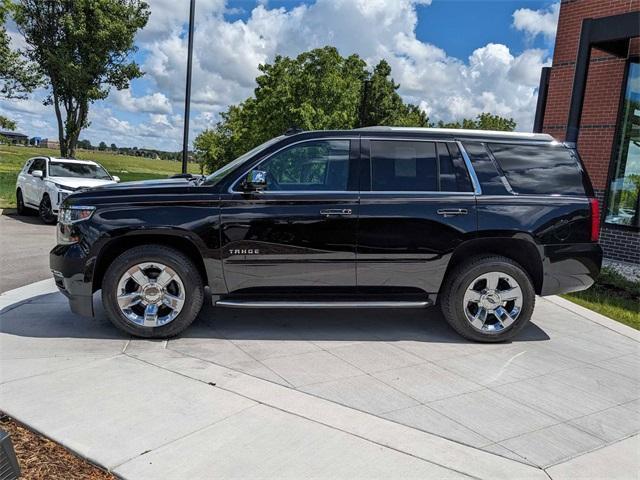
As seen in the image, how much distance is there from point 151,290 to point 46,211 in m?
9.83

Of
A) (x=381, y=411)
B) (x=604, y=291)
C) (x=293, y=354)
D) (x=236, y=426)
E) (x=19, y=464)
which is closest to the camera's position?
(x=19, y=464)

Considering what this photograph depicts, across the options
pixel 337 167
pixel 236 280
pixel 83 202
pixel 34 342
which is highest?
pixel 337 167

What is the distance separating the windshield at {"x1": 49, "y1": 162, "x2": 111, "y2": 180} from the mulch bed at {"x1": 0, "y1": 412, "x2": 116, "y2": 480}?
38.9 ft

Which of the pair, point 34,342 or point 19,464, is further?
point 34,342

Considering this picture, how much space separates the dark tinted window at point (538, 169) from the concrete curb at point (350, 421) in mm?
2751

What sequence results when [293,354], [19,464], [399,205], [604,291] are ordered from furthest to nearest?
[604,291]
[399,205]
[293,354]
[19,464]

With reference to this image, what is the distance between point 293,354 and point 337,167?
174cm

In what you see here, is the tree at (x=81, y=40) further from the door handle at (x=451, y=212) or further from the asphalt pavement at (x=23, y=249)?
the door handle at (x=451, y=212)

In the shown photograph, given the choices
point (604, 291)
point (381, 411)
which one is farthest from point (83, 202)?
point (604, 291)

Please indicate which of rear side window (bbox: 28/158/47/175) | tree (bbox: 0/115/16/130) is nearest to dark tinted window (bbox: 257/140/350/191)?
rear side window (bbox: 28/158/47/175)

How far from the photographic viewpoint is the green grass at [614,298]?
644 cm

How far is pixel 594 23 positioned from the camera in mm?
8859

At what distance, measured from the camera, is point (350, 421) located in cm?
338

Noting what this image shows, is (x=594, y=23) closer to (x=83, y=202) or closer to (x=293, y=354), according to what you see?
(x=293, y=354)
